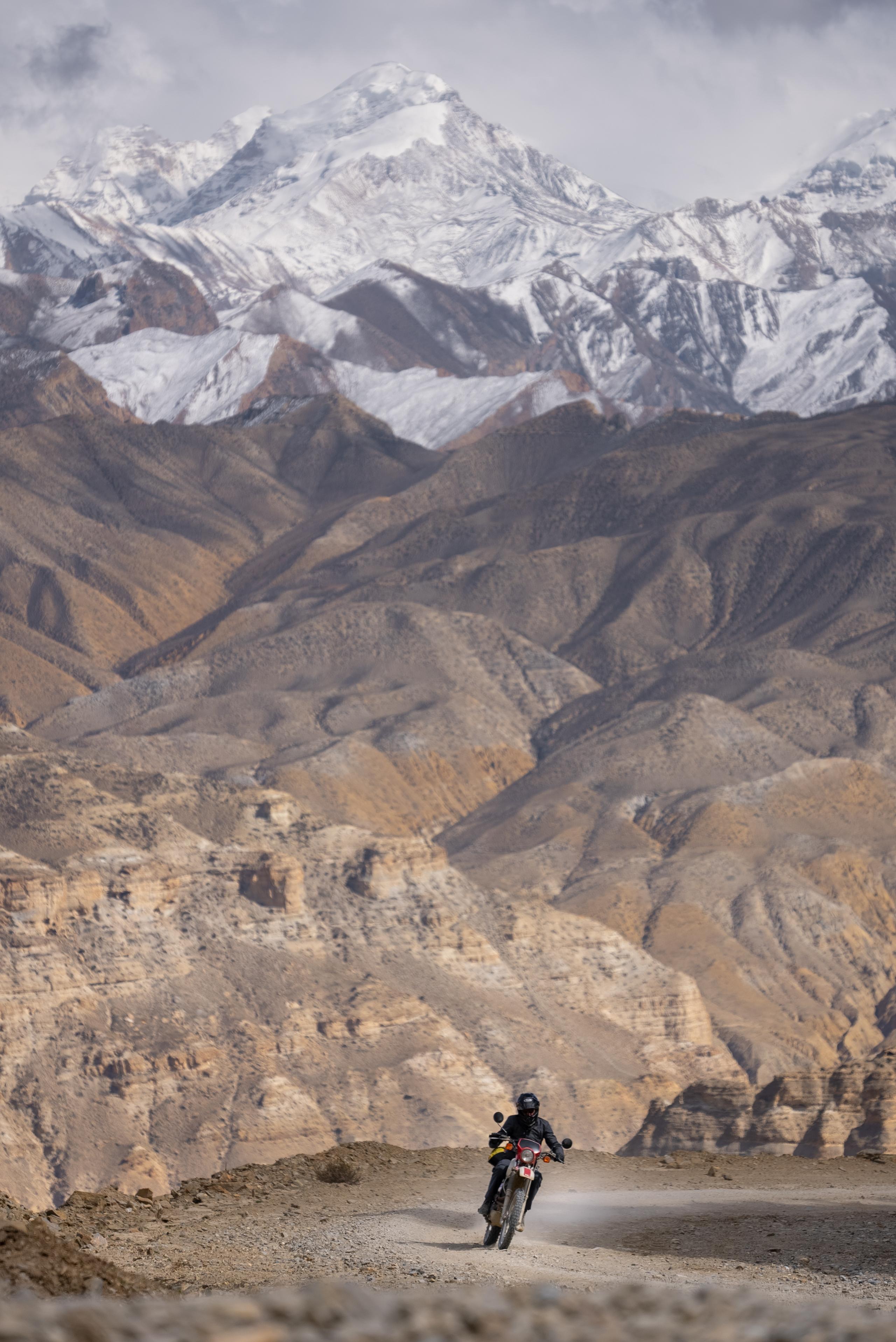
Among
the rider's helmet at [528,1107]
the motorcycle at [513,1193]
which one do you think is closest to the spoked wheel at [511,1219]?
the motorcycle at [513,1193]

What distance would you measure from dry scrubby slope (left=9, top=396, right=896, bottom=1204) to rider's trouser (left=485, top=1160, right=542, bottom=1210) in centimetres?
3310

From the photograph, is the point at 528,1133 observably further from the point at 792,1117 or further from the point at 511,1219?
the point at 792,1117

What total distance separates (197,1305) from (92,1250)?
917cm

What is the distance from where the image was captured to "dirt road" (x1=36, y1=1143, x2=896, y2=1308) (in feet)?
50.1

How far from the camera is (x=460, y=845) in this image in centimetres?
12456

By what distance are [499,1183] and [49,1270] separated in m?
7.47

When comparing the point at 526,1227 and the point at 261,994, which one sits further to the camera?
the point at 261,994

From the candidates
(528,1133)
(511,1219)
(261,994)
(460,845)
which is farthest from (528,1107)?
(460,845)

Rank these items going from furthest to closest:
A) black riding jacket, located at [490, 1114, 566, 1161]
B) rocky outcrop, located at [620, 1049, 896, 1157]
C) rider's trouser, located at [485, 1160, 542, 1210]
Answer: rocky outcrop, located at [620, 1049, 896, 1157] → black riding jacket, located at [490, 1114, 566, 1161] → rider's trouser, located at [485, 1160, 542, 1210]

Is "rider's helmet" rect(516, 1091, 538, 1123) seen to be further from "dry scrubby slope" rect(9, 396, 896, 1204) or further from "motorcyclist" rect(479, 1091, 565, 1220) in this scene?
"dry scrubby slope" rect(9, 396, 896, 1204)

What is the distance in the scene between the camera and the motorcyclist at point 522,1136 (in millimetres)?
17422

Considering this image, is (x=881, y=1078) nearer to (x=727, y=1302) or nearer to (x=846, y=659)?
(x=727, y=1302)

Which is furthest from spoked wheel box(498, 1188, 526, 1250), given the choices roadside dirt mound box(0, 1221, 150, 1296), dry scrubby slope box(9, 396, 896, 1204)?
dry scrubby slope box(9, 396, 896, 1204)

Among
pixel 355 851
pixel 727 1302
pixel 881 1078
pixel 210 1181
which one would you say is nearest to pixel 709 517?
pixel 355 851
